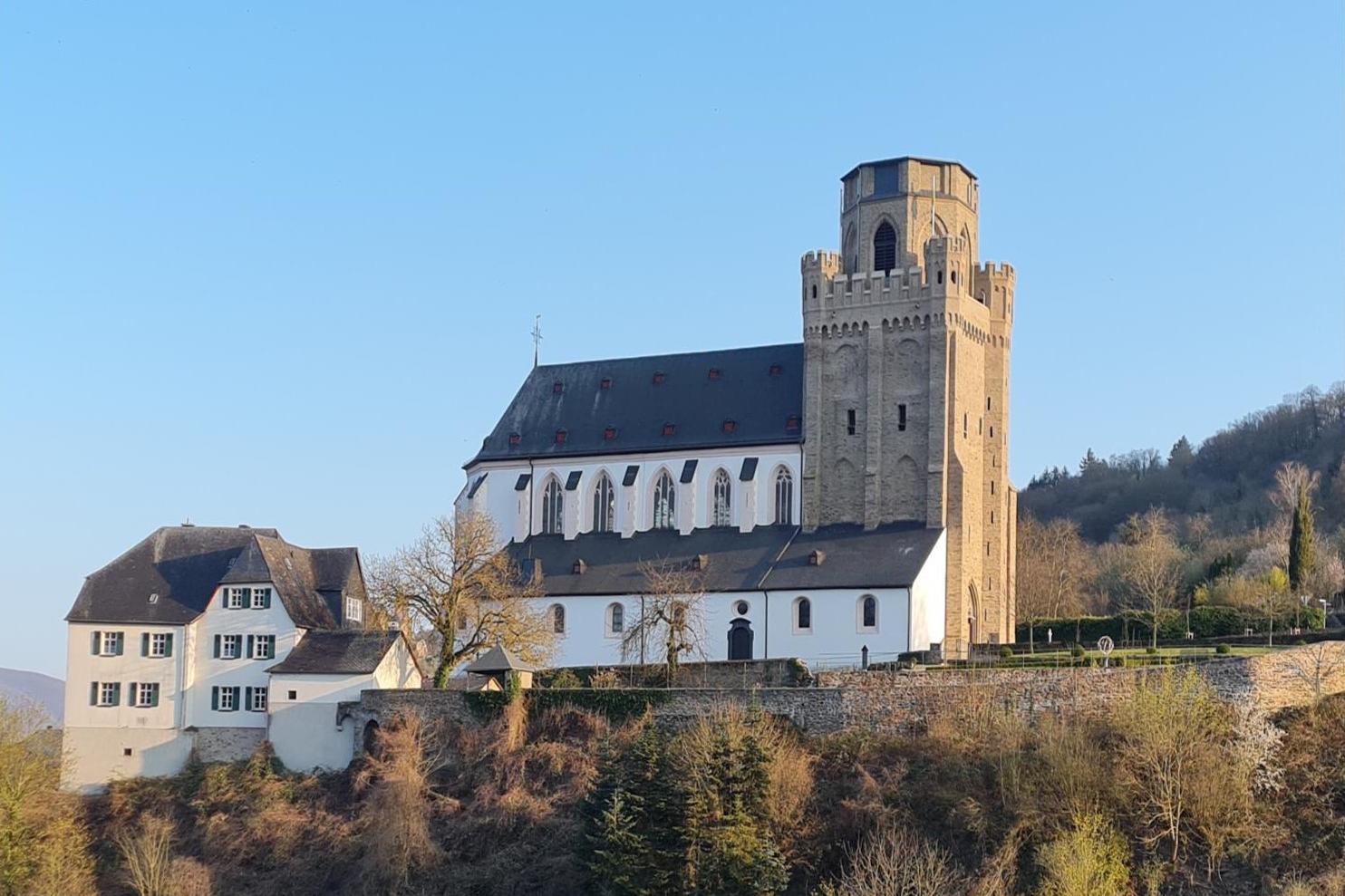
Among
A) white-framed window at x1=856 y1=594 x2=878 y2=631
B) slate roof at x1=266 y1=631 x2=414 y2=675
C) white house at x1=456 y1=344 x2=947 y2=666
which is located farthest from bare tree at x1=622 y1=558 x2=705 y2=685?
slate roof at x1=266 y1=631 x2=414 y2=675

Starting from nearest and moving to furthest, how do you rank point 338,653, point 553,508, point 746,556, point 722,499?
point 338,653
point 746,556
point 722,499
point 553,508

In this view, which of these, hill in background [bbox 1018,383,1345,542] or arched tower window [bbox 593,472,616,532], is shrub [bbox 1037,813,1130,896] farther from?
hill in background [bbox 1018,383,1345,542]

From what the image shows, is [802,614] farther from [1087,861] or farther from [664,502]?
[1087,861]

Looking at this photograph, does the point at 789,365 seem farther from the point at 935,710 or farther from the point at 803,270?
the point at 935,710

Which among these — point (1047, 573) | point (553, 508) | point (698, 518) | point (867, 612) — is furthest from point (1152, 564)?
point (553, 508)

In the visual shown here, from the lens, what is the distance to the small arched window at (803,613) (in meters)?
61.0

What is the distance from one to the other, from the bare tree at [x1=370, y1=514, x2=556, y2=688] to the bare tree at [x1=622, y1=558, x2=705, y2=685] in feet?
10.2

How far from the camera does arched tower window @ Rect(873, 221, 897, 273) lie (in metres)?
67.4

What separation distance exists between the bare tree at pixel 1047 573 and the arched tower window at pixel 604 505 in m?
17.4

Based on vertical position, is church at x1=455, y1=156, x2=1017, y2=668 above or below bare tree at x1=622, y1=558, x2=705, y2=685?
above

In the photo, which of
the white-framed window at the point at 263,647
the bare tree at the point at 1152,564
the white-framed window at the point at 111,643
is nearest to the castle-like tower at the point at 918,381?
the bare tree at the point at 1152,564

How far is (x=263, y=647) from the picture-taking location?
191ft

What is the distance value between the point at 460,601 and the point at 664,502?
40.0 ft

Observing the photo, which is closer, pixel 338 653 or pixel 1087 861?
pixel 1087 861
